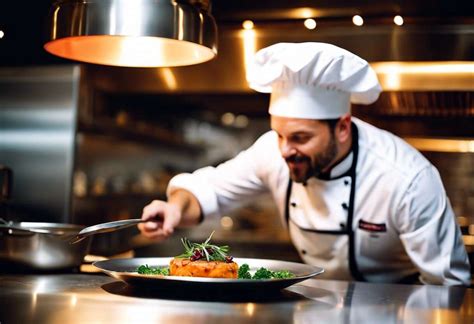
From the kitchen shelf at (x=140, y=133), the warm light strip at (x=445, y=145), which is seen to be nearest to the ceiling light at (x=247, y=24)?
the kitchen shelf at (x=140, y=133)

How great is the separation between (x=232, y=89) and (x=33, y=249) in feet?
5.28

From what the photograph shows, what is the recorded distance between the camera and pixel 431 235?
2.31 metres

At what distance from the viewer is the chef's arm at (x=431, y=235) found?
7.60 ft

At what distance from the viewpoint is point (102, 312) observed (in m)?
1.44

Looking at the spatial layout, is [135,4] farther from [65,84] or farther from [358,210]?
[65,84]

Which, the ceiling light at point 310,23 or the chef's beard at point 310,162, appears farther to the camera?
the ceiling light at point 310,23

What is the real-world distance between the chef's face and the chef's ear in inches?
2.0

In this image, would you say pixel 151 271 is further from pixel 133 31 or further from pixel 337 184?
pixel 337 184

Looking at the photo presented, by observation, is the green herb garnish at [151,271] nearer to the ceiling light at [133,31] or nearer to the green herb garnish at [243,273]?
the green herb garnish at [243,273]

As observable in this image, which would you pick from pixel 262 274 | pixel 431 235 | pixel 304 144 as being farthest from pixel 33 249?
pixel 431 235

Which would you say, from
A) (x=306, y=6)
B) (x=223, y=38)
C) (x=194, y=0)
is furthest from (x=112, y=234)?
(x=194, y=0)

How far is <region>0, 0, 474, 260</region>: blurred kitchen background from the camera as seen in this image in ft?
9.94

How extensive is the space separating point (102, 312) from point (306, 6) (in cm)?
185

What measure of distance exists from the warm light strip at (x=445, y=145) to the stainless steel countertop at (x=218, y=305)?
2.28 m
